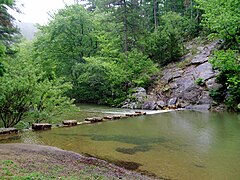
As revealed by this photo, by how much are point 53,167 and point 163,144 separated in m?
4.76

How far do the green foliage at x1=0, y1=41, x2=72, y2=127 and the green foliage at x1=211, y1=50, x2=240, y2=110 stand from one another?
28.2 feet

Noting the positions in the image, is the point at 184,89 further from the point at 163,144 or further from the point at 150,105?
the point at 163,144

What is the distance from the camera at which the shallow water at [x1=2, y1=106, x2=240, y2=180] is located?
6.83 metres

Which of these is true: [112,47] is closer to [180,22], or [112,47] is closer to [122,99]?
[122,99]

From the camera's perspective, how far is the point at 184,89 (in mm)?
22141

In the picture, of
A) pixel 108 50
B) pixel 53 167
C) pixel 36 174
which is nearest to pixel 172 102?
pixel 108 50

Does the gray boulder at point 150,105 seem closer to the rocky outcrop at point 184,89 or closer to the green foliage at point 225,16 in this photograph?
the rocky outcrop at point 184,89

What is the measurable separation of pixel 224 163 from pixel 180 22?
87.9 feet

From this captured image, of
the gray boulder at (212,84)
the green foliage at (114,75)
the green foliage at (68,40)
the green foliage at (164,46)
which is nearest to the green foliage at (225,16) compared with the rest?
the gray boulder at (212,84)

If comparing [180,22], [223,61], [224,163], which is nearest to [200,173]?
[224,163]

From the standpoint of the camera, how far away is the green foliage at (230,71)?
14281 mm

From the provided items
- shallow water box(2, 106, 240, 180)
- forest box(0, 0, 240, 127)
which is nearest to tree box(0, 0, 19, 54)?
forest box(0, 0, 240, 127)

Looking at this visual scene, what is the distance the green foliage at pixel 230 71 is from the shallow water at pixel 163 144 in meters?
3.08

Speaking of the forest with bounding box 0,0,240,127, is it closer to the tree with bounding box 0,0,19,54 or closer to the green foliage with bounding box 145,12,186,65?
the green foliage with bounding box 145,12,186,65
